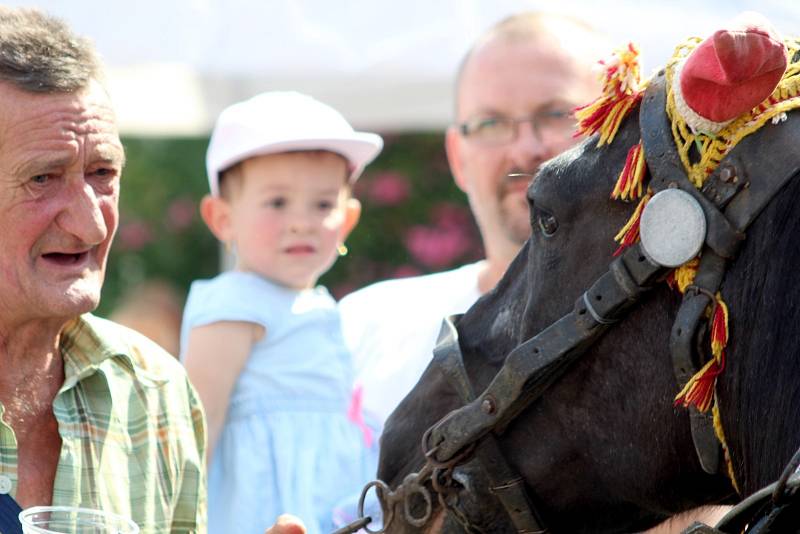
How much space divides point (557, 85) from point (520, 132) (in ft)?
0.63

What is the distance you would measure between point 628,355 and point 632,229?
24 centimetres

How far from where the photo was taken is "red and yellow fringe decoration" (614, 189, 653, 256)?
224cm

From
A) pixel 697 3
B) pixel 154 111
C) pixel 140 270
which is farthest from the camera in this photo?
pixel 140 270

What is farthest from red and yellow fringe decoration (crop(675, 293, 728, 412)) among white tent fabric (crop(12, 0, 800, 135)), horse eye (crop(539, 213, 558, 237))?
white tent fabric (crop(12, 0, 800, 135))

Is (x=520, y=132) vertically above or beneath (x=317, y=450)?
above

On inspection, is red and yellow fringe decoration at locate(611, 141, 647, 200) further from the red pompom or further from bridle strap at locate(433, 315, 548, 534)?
bridle strap at locate(433, 315, 548, 534)

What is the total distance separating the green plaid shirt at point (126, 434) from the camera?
2725mm

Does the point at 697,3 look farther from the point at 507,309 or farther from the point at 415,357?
the point at 507,309

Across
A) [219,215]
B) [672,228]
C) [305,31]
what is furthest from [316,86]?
[672,228]

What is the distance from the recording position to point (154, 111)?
9.24m

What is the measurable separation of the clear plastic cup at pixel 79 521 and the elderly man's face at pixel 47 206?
553 mm

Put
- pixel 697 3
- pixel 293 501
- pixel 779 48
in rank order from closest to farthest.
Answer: pixel 779 48
pixel 293 501
pixel 697 3

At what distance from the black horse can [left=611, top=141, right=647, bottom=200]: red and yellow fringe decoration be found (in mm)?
50

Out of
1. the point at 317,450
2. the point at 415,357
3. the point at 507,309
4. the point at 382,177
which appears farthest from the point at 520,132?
the point at 382,177
